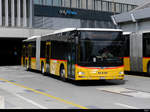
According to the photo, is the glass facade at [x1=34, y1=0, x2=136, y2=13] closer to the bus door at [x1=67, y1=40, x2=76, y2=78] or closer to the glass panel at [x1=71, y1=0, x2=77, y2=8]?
the glass panel at [x1=71, y1=0, x2=77, y2=8]

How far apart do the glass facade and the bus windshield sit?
125 ft

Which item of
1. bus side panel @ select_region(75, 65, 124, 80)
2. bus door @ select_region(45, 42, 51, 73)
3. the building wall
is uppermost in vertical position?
the building wall

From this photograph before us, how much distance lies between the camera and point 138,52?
869 inches

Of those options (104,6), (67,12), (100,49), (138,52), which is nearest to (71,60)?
(100,49)

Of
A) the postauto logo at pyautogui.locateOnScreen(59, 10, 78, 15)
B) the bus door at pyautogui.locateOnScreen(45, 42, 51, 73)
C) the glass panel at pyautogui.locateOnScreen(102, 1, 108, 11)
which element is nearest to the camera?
the bus door at pyautogui.locateOnScreen(45, 42, 51, 73)

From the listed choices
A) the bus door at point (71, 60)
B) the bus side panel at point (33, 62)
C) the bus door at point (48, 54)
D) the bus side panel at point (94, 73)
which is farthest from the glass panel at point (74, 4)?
the bus side panel at point (94, 73)

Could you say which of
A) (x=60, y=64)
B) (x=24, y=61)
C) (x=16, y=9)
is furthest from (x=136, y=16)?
(x=16, y=9)

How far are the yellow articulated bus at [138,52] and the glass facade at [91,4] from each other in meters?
31.7

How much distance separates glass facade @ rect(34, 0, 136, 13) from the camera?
5438 cm

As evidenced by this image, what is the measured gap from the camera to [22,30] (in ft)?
125

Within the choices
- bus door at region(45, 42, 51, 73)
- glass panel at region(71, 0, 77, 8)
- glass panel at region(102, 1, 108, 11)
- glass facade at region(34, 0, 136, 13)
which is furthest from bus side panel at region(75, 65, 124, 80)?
glass panel at region(102, 1, 108, 11)

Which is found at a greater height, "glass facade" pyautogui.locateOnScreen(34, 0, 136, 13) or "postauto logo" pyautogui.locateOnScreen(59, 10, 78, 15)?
"glass facade" pyautogui.locateOnScreen(34, 0, 136, 13)

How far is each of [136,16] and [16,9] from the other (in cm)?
2409

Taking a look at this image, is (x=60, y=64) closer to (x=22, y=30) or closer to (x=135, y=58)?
(x=135, y=58)
